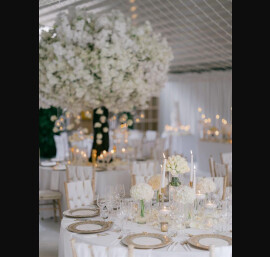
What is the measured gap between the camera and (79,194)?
4.26 metres

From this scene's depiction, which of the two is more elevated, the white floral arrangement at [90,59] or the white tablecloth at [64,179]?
the white floral arrangement at [90,59]

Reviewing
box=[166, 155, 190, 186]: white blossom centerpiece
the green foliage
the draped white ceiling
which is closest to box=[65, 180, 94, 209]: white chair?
box=[166, 155, 190, 186]: white blossom centerpiece

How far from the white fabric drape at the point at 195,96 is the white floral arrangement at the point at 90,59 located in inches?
286

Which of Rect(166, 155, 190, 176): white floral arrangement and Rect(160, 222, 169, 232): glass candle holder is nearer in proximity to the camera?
Rect(160, 222, 169, 232): glass candle holder

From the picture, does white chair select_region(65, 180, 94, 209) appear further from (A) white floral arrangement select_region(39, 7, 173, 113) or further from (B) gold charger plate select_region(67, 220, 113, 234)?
(A) white floral arrangement select_region(39, 7, 173, 113)

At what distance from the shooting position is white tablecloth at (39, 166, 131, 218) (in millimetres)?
5957

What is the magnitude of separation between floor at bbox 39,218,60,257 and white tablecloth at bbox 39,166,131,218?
30cm

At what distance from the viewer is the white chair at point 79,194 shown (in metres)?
4.18

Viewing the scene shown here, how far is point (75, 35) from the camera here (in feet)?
15.2

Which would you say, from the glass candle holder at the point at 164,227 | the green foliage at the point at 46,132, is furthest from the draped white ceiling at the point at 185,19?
the green foliage at the point at 46,132

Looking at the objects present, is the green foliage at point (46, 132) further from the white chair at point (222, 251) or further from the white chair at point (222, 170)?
the white chair at point (222, 251)

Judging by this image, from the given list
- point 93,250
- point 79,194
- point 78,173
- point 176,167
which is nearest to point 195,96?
point 78,173
